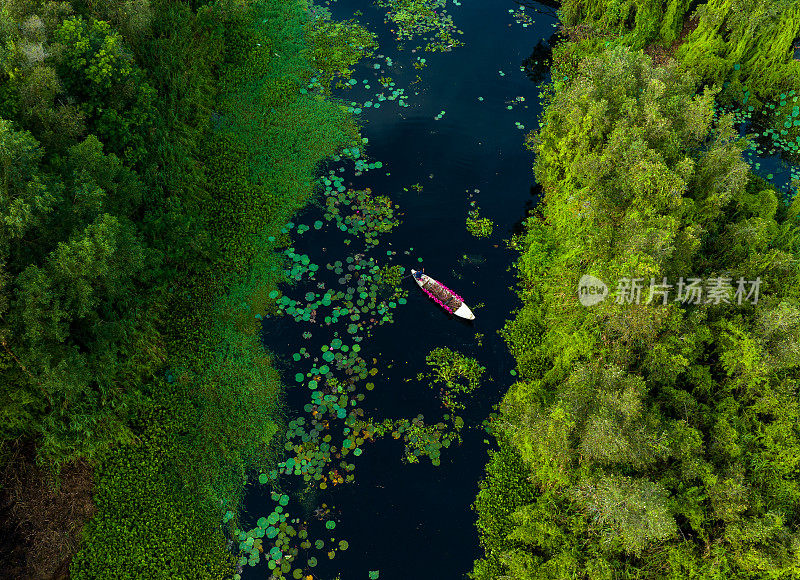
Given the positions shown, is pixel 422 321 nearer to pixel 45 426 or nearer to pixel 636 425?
pixel 636 425

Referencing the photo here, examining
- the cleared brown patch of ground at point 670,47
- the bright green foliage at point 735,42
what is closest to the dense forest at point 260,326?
the bright green foliage at point 735,42

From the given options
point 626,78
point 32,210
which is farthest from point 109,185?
point 626,78

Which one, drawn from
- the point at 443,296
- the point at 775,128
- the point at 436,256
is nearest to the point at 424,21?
the point at 436,256

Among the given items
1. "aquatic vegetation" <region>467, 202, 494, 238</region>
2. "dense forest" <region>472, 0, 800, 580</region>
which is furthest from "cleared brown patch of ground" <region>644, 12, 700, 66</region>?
"aquatic vegetation" <region>467, 202, 494, 238</region>

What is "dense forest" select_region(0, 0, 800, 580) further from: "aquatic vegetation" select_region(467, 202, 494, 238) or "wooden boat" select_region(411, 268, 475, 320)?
"wooden boat" select_region(411, 268, 475, 320)

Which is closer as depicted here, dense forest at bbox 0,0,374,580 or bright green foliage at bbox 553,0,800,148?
dense forest at bbox 0,0,374,580
